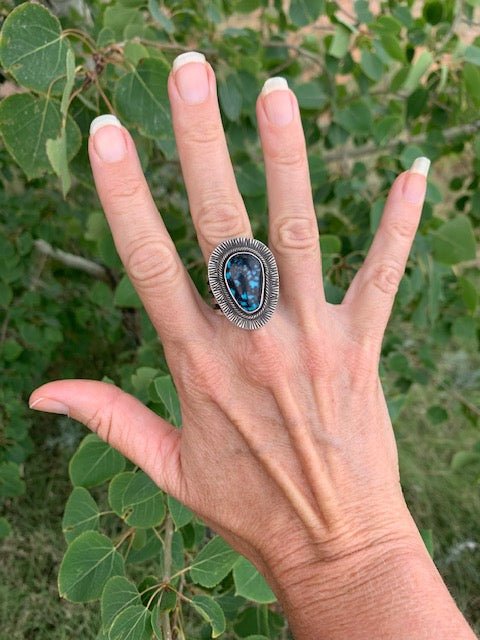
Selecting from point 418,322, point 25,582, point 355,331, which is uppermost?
point 418,322

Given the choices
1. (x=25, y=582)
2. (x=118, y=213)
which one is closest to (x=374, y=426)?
(x=118, y=213)

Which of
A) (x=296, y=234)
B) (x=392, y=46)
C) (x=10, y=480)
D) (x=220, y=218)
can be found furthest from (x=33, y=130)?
(x=10, y=480)

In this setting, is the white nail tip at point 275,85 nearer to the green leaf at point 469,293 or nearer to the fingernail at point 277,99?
the fingernail at point 277,99

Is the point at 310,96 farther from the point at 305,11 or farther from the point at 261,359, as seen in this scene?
the point at 261,359

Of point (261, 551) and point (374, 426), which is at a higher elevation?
point (374, 426)

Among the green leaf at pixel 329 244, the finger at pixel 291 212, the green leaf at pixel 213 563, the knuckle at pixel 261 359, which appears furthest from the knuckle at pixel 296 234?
the green leaf at pixel 213 563

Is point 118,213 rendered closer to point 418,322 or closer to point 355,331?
point 355,331
